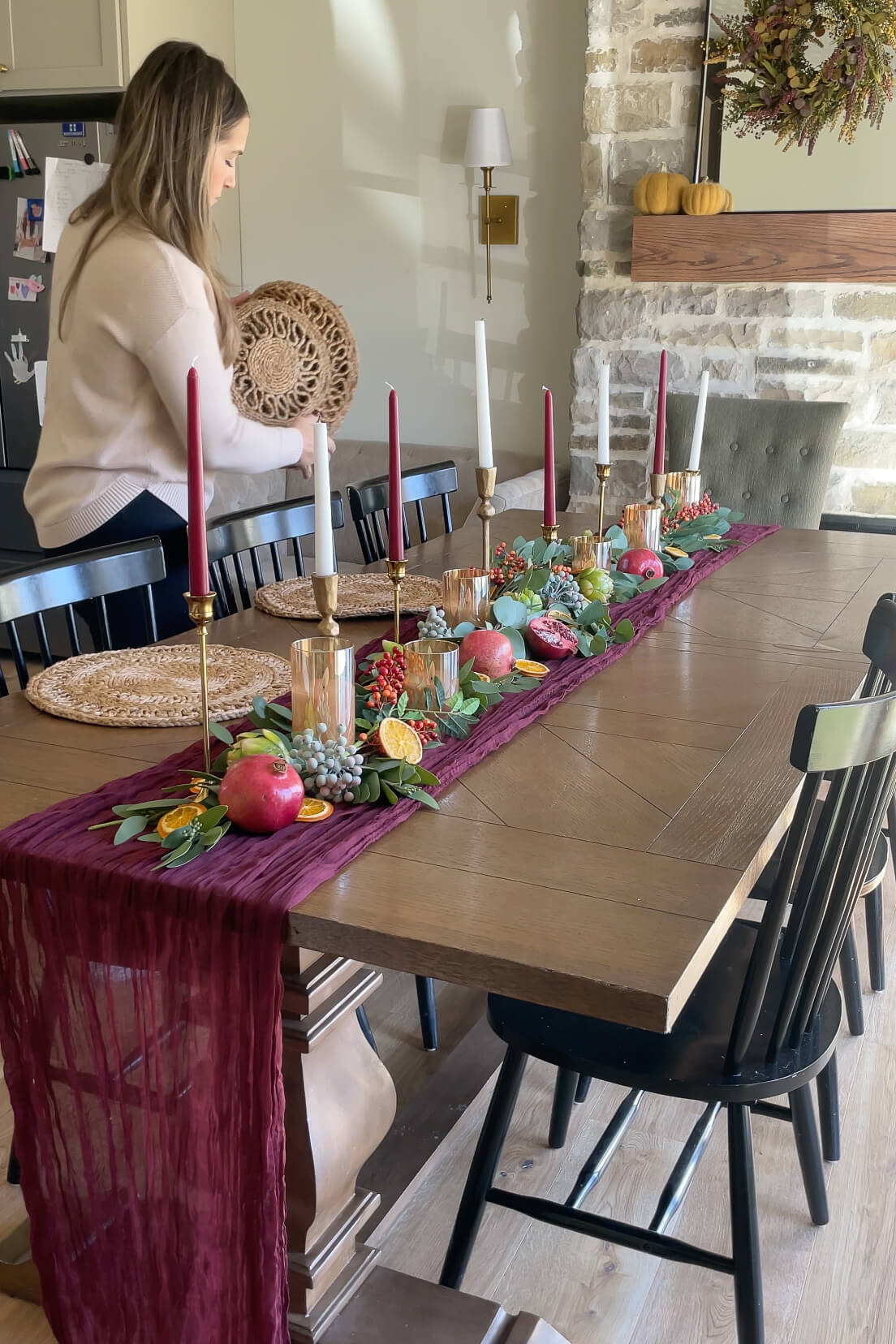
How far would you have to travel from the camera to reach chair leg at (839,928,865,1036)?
1.86 m

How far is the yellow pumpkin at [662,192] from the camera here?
3637 mm

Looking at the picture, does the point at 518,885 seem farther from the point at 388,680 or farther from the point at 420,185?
the point at 420,185

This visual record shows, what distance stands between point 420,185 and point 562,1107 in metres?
3.79

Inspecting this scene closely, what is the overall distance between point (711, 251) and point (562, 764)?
9.14 feet

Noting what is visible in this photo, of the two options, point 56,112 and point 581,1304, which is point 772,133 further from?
point 581,1304

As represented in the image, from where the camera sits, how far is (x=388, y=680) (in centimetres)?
130

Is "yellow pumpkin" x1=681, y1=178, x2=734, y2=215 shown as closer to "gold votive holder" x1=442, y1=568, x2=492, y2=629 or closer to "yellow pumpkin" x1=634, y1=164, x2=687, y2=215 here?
"yellow pumpkin" x1=634, y1=164, x2=687, y2=215

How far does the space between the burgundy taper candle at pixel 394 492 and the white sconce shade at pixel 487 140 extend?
3.24 metres

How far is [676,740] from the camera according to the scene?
1.34m

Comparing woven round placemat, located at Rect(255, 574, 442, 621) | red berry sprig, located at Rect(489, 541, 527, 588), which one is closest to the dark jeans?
woven round placemat, located at Rect(255, 574, 442, 621)

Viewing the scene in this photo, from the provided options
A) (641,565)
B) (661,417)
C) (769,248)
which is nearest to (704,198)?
(769,248)

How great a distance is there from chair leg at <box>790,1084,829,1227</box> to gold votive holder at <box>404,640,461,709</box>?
2.06 feet

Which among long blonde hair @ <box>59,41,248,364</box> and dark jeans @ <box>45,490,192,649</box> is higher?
long blonde hair @ <box>59,41,248,364</box>

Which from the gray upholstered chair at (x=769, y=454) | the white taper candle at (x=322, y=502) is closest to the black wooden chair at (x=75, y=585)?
the white taper candle at (x=322, y=502)
